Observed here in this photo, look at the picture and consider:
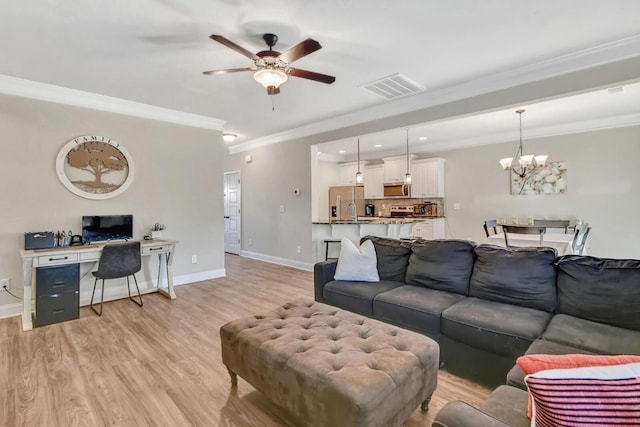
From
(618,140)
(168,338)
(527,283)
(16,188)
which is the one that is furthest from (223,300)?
(618,140)

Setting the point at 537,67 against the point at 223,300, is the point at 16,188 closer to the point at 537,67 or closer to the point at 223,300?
the point at 223,300

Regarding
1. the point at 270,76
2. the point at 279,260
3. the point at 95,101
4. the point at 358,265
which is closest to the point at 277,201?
the point at 279,260

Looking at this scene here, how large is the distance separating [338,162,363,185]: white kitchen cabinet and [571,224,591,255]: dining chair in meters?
5.15

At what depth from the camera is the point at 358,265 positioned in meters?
3.20

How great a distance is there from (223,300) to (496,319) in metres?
3.22

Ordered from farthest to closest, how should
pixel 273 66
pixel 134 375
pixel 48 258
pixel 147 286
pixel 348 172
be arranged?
1. pixel 348 172
2. pixel 147 286
3. pixel 48 258
4. pixel 273 66
5. pixel 134 375

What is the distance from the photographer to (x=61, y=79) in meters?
3.54

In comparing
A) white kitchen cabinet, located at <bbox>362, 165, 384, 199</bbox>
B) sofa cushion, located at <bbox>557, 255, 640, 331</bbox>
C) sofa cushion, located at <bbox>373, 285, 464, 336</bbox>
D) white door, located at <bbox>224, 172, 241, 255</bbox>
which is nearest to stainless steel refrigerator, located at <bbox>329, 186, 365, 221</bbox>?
white kitchen cabinet, located at <bbox>362, 165, 384, 199</bbox>

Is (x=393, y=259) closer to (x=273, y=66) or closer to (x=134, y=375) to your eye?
(x=273, y=66)

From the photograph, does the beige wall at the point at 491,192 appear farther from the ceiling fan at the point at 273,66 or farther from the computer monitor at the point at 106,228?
the ceiling fan at the point at 273,66

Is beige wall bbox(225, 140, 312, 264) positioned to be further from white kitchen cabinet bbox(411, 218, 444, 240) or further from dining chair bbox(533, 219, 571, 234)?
dining chair bbox(533, 219, 571, 234)

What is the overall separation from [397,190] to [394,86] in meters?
4.17

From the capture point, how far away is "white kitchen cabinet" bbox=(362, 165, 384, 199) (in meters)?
8.02

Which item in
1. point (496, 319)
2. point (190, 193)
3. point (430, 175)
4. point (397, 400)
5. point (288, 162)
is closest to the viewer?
point (397, 400)
